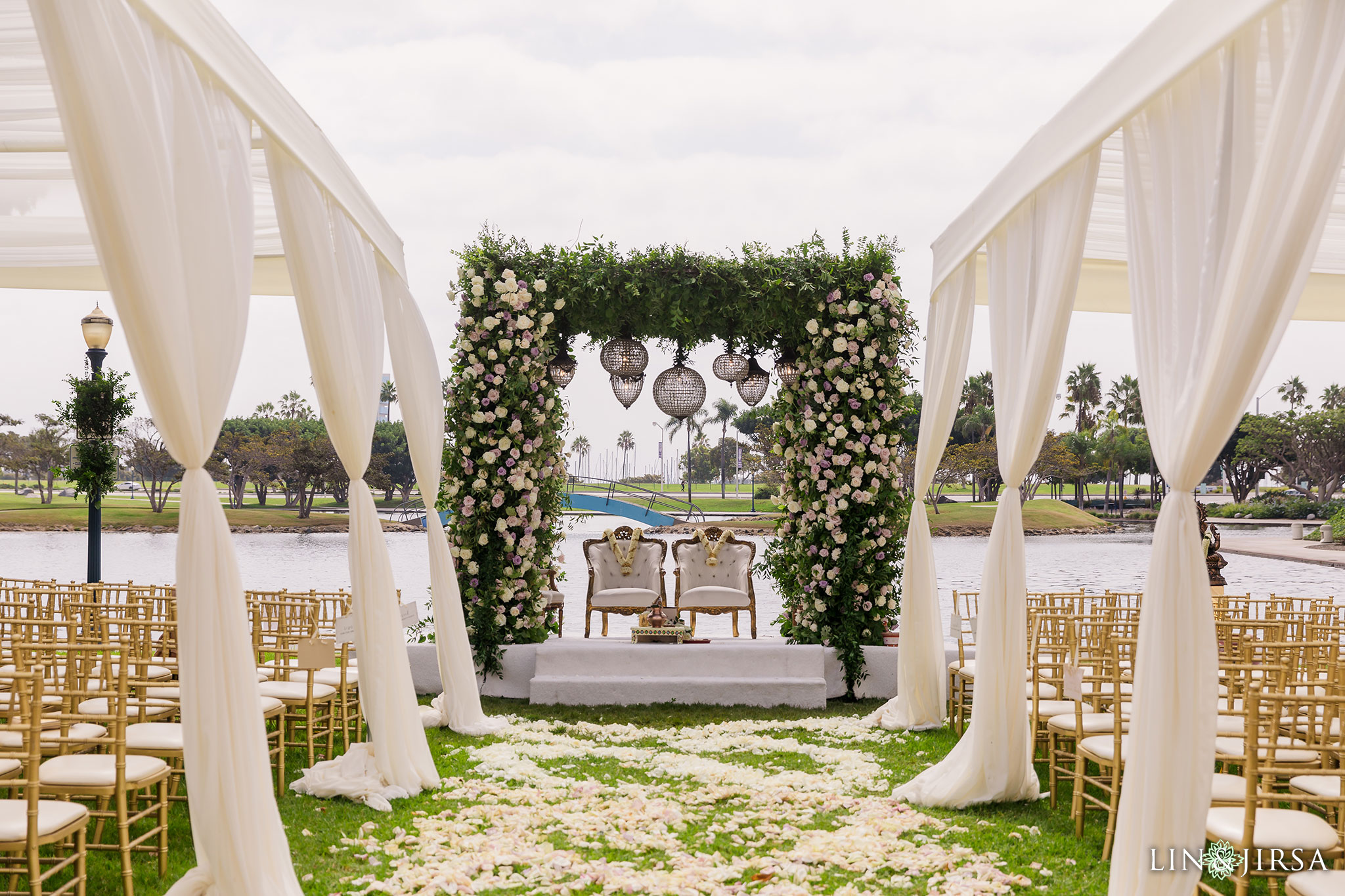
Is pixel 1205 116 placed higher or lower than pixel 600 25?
lower

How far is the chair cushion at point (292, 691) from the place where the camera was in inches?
182

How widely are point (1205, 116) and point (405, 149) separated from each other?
25.9 ft

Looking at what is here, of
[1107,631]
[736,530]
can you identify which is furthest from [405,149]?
[1107,631]

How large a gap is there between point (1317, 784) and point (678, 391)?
527 centimetres

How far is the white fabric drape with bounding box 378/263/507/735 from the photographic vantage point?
5543mm

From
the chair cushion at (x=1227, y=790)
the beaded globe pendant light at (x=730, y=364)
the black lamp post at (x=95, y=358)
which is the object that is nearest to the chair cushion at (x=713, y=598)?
the beaded globe pendant light at (x=730, y=364)

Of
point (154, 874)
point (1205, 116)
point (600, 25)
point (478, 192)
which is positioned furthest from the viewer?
point (478, 192)

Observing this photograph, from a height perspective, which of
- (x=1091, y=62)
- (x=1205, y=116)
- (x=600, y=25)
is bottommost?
(x=1205, y=116)

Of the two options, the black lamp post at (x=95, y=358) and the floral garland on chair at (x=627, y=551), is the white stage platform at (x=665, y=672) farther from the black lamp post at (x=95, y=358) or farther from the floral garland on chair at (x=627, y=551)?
the black lamp post at (x=95, y=358)

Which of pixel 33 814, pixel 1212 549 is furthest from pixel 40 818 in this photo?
pixel 1212 549

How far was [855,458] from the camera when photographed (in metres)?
6.98

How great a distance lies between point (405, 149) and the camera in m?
9.18

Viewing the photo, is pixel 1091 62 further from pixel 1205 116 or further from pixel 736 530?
pixel 736 530

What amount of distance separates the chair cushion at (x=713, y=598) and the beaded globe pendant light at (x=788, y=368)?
222cm
